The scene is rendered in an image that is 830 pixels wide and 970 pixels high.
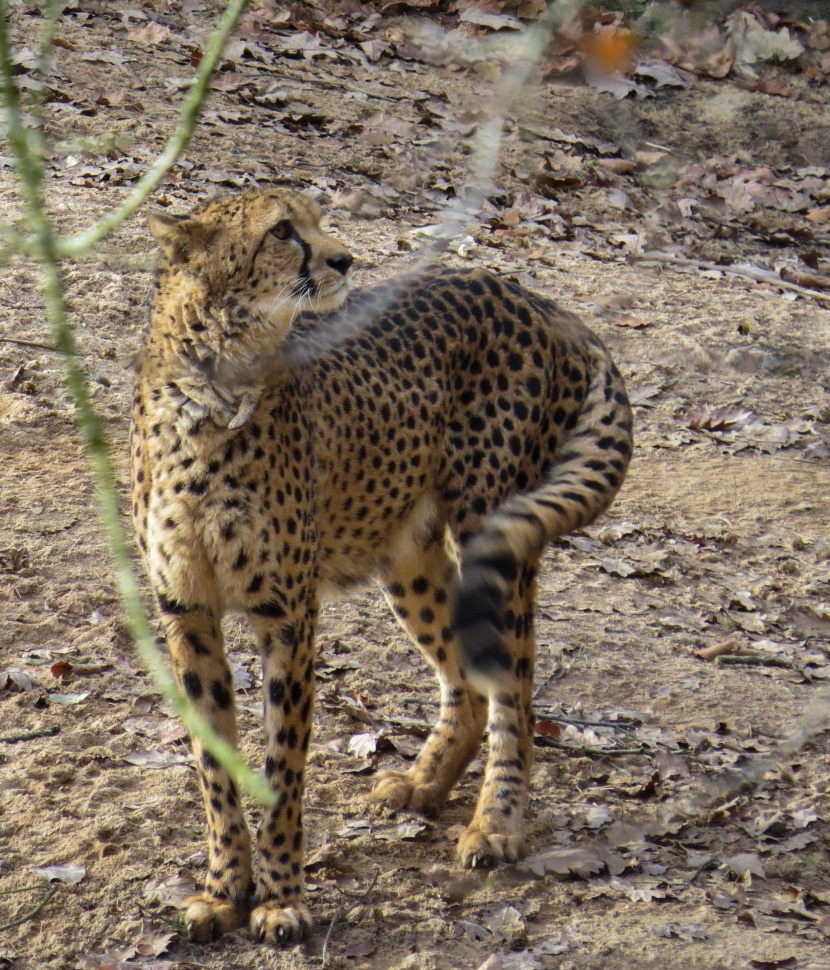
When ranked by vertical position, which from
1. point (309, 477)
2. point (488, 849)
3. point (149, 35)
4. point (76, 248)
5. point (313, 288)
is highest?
point (76, 248)

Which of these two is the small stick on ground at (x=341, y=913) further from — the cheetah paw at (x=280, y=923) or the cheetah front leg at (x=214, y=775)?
the cheetah front leg at (x=214, y=775)

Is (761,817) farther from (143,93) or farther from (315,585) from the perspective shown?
(143,93)

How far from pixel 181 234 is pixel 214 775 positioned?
4.72 ft

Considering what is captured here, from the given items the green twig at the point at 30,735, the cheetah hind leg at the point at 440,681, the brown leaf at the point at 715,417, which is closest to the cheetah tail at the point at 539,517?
the cheetah hind leg at the point at 440,681

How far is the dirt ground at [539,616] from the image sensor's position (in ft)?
11.7

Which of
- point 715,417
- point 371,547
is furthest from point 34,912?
point 715,417

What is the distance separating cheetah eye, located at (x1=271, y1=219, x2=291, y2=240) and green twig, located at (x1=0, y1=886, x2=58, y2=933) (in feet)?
6.07

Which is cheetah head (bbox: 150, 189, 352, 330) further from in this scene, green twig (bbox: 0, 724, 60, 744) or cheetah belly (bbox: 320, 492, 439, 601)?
green twig (bbox: 0, 724, 60, 744)

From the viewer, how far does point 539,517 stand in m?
3.47

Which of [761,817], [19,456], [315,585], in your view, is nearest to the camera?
[315,585]

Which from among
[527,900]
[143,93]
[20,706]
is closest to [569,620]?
[527,900]

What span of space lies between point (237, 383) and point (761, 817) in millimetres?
2167

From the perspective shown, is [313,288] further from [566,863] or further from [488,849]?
[566,863]

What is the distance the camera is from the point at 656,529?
6.12 m
